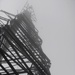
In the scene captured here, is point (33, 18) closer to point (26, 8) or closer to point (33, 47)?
point (26, 8)

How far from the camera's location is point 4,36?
696 centimetres

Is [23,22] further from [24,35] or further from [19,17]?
[24,35]

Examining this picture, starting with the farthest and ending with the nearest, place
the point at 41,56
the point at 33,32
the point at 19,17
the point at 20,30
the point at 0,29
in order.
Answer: the point at 33,32 → the point at 19,17 → the point at 20,30 → the point at 41,56 → the point at 0,29

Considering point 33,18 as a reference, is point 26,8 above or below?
above

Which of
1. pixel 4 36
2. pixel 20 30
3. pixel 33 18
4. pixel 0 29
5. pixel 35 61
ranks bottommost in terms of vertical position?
pixel 35 61

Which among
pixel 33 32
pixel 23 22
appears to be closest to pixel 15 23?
pixel 23 22

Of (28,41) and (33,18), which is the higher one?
(33,18)

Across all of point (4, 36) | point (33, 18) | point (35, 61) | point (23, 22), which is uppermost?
point (33, 18)

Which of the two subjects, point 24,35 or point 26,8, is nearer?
point 24,35

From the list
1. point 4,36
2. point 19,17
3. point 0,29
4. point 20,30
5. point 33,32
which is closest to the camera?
point 4,36

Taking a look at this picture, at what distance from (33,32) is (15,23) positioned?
3521mm

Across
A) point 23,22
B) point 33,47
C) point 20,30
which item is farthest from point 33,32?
point 33,47

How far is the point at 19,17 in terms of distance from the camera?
13.2 meters

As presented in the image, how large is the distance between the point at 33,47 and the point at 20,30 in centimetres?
163
